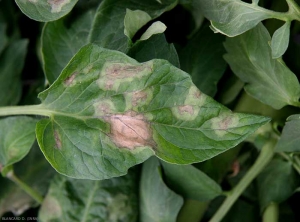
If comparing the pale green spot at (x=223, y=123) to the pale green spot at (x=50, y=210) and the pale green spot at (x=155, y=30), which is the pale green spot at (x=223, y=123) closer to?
the pale green spot at (x=155, y=30)

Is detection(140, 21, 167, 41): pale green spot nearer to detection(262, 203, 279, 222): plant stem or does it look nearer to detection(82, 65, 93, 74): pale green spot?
detection(82, 65, 93, 74): pale green spot

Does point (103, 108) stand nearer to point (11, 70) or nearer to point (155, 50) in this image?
point (155, 50)

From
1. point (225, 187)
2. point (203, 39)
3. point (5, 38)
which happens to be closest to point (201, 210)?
point (225, 187)

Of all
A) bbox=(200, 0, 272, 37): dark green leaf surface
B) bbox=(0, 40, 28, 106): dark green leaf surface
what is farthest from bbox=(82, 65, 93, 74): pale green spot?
bbox=(0, 40, 28, 106): dark green leaf surface

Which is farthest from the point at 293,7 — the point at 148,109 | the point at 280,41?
the point at 148,109

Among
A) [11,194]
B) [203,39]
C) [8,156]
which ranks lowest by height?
[11,194]

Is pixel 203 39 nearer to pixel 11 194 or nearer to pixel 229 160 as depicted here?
pixel 229 160
